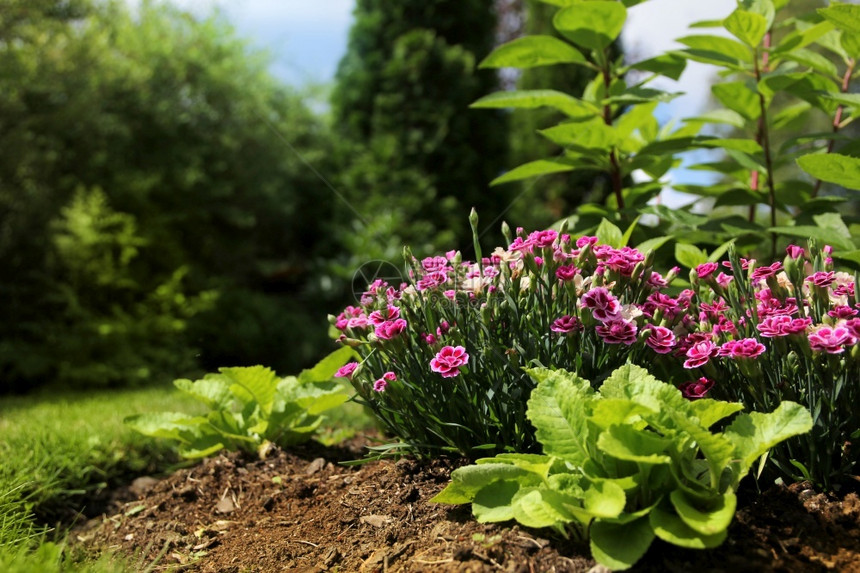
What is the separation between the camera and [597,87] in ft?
9.68

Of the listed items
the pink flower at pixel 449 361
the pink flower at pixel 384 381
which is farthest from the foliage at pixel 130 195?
the pink flower at pixel 449 361

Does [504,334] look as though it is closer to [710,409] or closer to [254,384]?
[710,409]

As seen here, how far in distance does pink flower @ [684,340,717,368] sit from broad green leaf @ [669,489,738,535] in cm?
37

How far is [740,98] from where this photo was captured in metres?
2.85

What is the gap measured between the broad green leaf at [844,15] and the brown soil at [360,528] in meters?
1.55

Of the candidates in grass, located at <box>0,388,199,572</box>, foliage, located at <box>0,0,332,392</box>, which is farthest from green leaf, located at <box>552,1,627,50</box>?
foliage, located at <box>0,0,332,392</box>

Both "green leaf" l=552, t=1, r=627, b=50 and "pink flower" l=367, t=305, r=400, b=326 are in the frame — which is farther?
"green leaf" l=552, t=1, r=627, b=50

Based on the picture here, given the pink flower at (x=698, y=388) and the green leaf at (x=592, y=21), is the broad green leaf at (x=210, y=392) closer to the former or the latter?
the pink flower at (x=698, y=388)

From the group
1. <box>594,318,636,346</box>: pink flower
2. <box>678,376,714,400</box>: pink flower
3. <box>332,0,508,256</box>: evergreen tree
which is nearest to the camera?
<box>594,318,636,346</box>: pink flower

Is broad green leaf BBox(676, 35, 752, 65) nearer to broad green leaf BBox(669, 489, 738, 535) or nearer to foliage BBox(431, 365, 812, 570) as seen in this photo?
foliage BBox(431, 365, 812, 570)

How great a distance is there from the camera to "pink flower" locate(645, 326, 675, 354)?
1.84m

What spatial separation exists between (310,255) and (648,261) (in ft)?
26.0

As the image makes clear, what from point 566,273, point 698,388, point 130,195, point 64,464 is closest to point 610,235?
point 566,273

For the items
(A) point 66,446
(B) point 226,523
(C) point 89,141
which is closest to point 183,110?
(C) point 89,141
